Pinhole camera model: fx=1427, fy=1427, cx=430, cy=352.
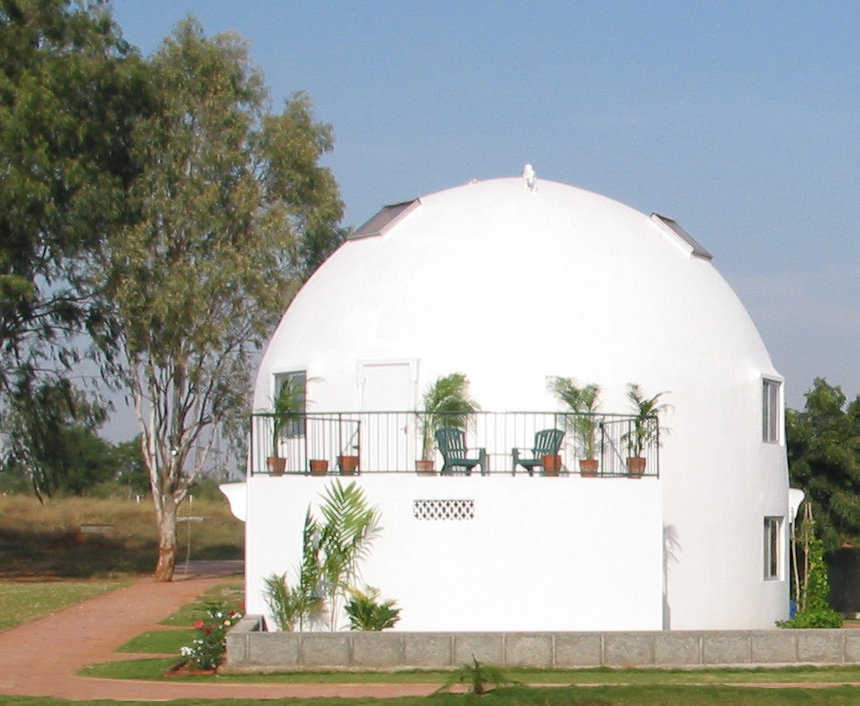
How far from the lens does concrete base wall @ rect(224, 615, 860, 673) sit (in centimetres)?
1825

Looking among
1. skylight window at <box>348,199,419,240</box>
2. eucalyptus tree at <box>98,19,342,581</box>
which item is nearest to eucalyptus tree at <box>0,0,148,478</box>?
eucalyptus tree at <box>98,19,342,581</box>

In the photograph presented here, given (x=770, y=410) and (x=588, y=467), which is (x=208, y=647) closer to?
(x=588, y=467)

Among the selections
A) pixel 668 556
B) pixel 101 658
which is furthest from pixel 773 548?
pixel 101 658

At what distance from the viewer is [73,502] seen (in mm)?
65188

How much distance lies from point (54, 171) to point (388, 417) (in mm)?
15759

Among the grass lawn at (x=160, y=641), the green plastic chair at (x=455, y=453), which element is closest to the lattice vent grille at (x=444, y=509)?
the green plastic chair at (x=455, y=453)

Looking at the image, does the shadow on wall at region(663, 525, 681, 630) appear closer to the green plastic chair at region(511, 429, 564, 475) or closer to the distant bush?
the distant bush

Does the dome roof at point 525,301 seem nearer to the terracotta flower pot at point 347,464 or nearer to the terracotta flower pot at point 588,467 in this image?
the terracotta flower pot at point 588,467

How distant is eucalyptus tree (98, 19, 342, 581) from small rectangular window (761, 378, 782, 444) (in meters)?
15.9

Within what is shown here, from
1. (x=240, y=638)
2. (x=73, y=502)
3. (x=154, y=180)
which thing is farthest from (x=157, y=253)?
(x=73, y=502)

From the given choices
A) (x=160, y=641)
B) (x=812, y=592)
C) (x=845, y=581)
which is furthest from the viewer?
(x=845, y=581)

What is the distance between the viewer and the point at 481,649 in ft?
60.2

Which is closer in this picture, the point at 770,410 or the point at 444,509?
the point at 444,509

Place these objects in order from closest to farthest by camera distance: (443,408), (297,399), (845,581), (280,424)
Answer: (443,408)
(280,424)
(297,399)
(845,581)
